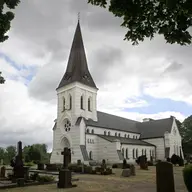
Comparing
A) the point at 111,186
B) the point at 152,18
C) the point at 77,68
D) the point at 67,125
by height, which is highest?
the point at 77,68

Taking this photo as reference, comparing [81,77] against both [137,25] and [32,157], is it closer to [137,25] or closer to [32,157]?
[32,157]

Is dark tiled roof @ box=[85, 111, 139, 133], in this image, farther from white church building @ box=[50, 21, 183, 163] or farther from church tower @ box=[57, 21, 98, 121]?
church tower @ box=[57, 21, 98, 121]

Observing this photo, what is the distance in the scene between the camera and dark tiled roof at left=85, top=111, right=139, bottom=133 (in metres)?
46.5

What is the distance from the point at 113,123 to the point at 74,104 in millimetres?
10365

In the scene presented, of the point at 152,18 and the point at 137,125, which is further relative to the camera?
the point at 137,125

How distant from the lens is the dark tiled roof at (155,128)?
181 feet

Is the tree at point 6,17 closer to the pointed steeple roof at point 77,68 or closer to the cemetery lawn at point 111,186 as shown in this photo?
the cemetery lawn at point 111,186

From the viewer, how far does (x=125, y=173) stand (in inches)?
822

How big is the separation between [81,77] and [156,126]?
21966 millimetres

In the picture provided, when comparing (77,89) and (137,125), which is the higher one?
(77,89)

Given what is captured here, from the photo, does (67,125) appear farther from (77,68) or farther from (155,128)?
(155,128)

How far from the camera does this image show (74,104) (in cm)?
4488

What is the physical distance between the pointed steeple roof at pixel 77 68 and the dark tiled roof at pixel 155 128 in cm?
1712

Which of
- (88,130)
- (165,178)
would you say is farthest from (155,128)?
(165,178)
